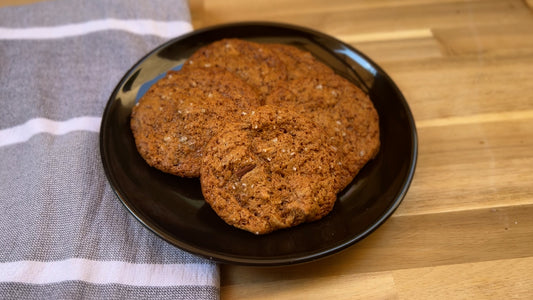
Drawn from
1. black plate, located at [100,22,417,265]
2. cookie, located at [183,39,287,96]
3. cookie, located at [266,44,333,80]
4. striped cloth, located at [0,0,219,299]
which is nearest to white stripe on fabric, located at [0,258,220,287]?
striped cloth, located at [0,0,219,299]

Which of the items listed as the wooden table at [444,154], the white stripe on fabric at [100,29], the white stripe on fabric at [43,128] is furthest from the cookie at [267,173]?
the white stripe on fabric at [100,29]

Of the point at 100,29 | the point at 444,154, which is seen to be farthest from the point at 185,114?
the point at 444,154

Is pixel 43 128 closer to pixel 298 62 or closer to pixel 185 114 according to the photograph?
pixel 185 114

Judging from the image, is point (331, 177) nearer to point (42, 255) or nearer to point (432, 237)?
point (432, 237)

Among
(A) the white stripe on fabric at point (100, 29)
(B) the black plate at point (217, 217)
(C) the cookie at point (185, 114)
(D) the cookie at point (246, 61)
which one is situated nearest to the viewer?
(B) the black plate at point (217, 217)

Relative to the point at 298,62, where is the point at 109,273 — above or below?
below

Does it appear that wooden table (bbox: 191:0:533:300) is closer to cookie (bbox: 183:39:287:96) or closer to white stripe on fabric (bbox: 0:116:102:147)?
cookie (bbox: 183:39:287:96)

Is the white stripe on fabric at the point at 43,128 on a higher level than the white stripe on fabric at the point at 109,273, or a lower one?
higher

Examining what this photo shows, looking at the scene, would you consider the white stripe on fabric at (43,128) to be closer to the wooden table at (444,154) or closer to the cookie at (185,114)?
the cookie at (185,114)
